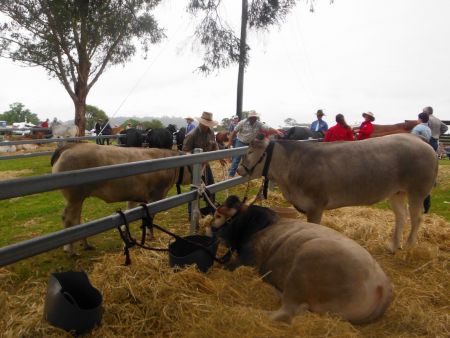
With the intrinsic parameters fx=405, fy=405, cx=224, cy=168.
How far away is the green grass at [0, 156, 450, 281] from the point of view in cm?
484

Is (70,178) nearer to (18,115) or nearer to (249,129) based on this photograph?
(249,129)

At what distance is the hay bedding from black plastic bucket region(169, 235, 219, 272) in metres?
0.12

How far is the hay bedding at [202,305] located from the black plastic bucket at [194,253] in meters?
0.12

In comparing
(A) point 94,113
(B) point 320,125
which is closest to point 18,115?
(A) point 94,113

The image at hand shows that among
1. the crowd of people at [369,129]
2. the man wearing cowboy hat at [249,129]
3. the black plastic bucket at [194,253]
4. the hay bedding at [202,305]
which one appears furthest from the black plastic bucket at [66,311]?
the man wearing cowboy hat at [249,129]

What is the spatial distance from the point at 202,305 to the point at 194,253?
0.75 meters

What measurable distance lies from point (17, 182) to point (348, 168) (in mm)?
3972

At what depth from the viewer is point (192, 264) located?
3.77 m

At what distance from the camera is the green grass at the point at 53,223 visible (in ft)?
15.9

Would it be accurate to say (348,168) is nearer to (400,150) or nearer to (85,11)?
(400,150)

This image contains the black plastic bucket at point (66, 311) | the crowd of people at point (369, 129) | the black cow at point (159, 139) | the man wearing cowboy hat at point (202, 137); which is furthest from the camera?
the black cow at point (159, 139)

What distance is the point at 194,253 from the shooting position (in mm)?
3793

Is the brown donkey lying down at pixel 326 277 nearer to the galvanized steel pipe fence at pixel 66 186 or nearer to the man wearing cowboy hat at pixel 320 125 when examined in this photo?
the galvanized steel pipe fence at pixel 66 186

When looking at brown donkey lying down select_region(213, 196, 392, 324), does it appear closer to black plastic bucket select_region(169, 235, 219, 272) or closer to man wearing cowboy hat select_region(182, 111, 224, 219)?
black plastic bucket select_region(169, 235, 219, 272)
